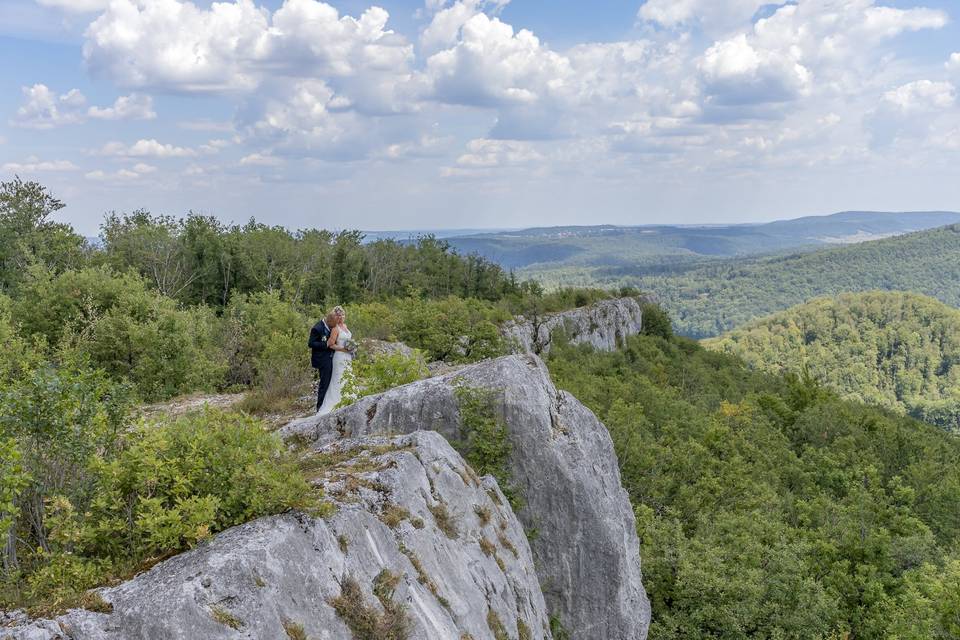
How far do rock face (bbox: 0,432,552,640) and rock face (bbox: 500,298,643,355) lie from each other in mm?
40207

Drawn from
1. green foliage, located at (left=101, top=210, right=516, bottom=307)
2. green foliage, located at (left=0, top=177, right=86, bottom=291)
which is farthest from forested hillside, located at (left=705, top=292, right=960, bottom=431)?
green foliage, located at (left=0, top=177, right=86, bottom=291)

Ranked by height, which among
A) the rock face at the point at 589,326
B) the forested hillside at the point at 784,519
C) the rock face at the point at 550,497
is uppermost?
the rock face at the point at 550,497

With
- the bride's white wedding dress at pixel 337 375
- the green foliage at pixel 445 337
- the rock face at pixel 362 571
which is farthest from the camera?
the green foliage at pixel 445 337

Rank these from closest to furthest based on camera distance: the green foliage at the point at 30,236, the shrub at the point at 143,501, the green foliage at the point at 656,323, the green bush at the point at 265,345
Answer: the shrub at the point at 143,501 < the green bush at the point at 265,345 < the green foliage at the point at 30,236 < the green foliage at the point at 656,323

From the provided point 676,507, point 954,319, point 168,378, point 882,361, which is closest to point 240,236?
point 168,378

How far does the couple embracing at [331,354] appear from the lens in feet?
43.3

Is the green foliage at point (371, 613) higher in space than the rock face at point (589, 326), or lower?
higher

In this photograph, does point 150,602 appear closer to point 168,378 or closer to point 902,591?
point 168,378

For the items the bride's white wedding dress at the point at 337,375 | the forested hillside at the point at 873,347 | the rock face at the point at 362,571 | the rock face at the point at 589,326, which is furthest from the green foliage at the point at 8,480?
the forested hillside at the point at 873,347

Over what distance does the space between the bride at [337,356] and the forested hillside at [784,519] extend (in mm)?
11726

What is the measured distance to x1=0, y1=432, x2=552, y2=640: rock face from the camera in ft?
16.1

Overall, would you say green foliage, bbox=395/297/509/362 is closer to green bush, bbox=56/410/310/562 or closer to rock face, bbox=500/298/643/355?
green bush, bbox=56/410/310/562

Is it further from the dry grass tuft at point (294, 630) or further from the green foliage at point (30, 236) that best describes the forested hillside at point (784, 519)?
the green foliage at point (30, 236)

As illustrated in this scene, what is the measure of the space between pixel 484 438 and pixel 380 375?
11.3 ft
